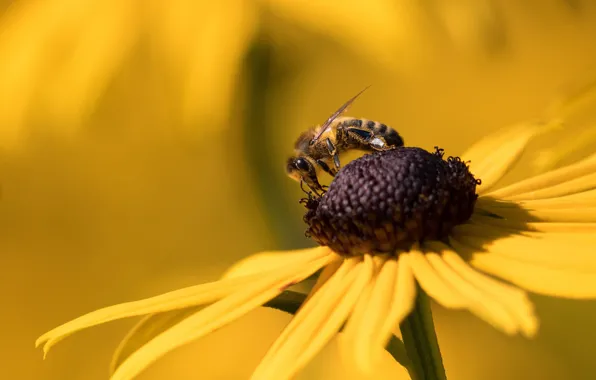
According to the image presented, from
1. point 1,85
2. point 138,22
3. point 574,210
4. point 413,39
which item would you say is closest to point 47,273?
point 1,85

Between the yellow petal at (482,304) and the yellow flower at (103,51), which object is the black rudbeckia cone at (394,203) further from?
Answer: the yellow flower at (103,51)

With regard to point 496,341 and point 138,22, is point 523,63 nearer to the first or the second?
point 496,341

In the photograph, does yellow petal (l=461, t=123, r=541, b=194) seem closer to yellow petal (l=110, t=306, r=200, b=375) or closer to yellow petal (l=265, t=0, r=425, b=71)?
yellow petal (l=110, t=306, r=200, b=375)

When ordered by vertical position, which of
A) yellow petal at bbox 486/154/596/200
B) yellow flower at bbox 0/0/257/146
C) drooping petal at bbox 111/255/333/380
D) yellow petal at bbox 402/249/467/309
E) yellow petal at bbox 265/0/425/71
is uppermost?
yellow flower at bbox 0/0/257/146

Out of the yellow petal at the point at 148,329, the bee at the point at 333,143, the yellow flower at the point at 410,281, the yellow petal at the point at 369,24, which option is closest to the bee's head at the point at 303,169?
the bee at the point at 333,143

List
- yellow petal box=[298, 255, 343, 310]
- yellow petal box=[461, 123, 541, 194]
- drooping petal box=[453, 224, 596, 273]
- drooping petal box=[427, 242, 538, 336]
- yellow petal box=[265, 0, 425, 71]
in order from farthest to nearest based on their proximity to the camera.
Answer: yellow petal box=[265, 0, 425, 71], yellow petal box=[461, 123, 541, 194], yellow petal box=[298, 255, 343, 310], drooping petal box=[453, 224, 596, 273], drooping petal box=[427, 242, 538, 336]

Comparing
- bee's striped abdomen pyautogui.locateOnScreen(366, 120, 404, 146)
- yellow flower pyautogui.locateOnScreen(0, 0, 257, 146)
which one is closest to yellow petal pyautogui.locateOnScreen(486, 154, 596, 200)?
bee's striped abdomen pyautogui.locateOnScreen(366, 120, 404, 146)

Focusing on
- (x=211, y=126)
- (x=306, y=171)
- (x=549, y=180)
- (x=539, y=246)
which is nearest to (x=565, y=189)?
(x=549, y=180)
